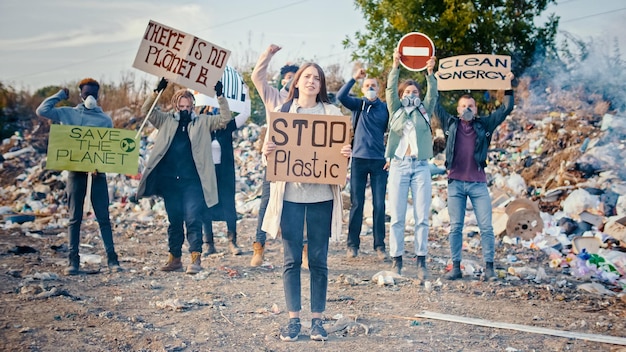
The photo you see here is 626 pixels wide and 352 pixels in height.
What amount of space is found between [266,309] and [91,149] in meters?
2.81

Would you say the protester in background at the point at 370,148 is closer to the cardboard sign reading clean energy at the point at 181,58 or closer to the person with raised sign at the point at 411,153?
the person with raised sign at the point at 411,153

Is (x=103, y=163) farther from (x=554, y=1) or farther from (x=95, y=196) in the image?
(x=554, y=1)

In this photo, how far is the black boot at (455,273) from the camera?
7.25m

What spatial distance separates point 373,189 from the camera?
800 cm

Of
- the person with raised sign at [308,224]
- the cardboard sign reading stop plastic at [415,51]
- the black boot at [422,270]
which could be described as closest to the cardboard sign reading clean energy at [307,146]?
Result: the person with raised sign at [308,224]

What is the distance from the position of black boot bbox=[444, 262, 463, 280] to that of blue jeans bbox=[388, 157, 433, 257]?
39 cm

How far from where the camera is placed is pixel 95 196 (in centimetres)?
728

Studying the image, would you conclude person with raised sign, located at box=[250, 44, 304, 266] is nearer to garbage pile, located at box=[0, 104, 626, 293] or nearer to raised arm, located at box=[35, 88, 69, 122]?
garbage pile, located at box=[0, 104, 626, 293]

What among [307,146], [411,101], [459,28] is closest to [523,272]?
[411,101]

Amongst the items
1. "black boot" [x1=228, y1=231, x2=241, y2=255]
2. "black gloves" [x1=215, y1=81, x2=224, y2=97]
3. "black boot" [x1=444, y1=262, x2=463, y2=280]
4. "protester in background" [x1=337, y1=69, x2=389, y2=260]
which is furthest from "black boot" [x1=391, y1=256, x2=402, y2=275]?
"black gloves" [x1=215, y1=81, x2=224, y2=97]

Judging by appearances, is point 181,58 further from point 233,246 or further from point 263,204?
point 233,246

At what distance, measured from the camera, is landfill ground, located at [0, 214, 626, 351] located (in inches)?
195

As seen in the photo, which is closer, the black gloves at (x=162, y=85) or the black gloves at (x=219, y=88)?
the black gloves at (x=219, y=88)

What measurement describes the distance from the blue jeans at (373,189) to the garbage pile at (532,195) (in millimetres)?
1118
